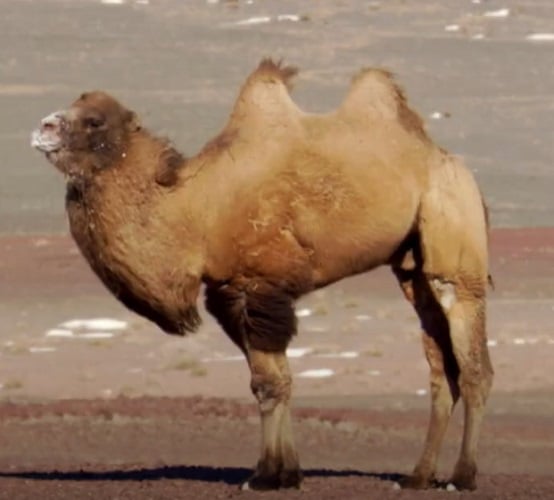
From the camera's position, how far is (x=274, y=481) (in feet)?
35.9

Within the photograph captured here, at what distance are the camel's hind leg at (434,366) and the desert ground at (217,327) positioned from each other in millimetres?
169

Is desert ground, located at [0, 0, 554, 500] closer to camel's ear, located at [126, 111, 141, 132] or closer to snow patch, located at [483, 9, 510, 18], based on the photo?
snow patch, located at [483, 9, 510, 18]

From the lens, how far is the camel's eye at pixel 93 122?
1101 centimetres

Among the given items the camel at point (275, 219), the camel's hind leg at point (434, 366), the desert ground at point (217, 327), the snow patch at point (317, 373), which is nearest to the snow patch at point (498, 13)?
the desert ground at point (217, 327)

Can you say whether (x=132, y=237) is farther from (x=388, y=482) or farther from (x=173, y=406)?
(x=173, y=406)

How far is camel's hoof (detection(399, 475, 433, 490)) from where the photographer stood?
11359 millimetres

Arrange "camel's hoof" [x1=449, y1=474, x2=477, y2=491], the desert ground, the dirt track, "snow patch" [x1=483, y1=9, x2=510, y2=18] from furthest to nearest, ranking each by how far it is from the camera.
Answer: "snow patch" [x1=483, y1=9, x2=510, y2=18] → the desert ground → the dirt track → "camel's hoof" [x1=449, y1=474, x2=477, y2=491]

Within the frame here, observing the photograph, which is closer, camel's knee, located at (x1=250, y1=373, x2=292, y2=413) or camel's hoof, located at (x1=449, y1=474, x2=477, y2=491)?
camel's knee, located at (x1=250, y1=373, x2=292, y2=413)

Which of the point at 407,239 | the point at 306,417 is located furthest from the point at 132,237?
the point at 306,417

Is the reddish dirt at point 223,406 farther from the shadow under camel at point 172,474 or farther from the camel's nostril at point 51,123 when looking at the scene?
the camel's nostril at point 51,123

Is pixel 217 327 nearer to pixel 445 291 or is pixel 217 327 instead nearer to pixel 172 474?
pixel 172 474

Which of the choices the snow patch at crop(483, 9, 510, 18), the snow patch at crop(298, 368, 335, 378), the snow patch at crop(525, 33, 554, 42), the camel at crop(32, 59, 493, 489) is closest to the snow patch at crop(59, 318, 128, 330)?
the snow patch at crop(298, 368, 335, 378)

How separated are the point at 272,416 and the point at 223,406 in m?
5.20

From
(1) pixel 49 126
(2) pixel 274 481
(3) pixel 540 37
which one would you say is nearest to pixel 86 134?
(1) pixel 49 126
